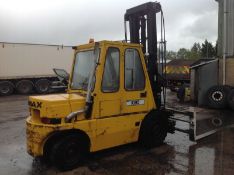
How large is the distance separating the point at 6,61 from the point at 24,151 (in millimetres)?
13997

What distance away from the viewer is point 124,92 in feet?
20.3

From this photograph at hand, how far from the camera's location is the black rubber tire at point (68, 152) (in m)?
5.46

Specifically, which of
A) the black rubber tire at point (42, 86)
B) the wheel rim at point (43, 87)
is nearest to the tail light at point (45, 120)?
the black rubber tire at point (42, 86)

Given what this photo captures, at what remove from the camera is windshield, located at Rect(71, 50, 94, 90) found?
20.5ft

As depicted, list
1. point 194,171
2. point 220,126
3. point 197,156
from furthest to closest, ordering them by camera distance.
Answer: point 220,126 < point 197,156 < point 194,171

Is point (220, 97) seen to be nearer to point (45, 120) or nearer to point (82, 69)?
point (82, 69)

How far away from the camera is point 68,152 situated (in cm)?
561

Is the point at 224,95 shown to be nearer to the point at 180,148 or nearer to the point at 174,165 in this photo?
the point at 180,148

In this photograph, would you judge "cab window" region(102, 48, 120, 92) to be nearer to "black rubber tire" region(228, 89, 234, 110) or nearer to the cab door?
the cab door

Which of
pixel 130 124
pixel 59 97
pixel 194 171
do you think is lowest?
pixel 194 171

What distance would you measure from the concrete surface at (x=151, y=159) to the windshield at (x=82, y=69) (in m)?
1.49

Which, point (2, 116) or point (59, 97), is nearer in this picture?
point (59, 97)

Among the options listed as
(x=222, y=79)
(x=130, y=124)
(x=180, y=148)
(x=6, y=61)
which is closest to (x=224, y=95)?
(x=222, y=79)

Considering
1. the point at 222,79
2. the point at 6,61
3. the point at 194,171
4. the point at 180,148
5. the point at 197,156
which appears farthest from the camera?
the point at 6,61
